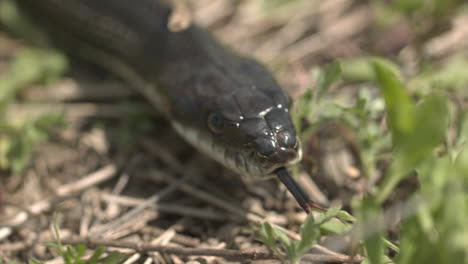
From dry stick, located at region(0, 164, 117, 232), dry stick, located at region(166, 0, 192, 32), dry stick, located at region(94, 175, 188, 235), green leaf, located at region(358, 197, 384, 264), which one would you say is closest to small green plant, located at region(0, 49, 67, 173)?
dry stick, located at region(0, 164, 117, 232)

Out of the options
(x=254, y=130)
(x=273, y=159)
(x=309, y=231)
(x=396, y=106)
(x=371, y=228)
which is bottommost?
(x=371, y=228)

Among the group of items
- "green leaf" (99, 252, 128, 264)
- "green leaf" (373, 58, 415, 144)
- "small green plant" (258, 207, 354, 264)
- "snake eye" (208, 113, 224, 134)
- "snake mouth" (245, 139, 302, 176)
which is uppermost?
"snake eye" (208, 113, 224, 134)

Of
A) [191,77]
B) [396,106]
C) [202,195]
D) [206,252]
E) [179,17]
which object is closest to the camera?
[396,106]

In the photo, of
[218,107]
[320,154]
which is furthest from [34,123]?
[320,154]

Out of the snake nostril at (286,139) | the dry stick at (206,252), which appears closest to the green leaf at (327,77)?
the snake nostril at (286,139)

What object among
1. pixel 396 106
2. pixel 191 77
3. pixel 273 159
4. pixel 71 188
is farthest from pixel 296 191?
pixel 71 188

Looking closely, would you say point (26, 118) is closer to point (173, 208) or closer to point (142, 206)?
point (142, 206)

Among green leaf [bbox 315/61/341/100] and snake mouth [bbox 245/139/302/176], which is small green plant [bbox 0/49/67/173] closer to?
snake mouth [bbox 245/139/302/176]

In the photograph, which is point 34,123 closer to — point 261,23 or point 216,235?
point 216,235
